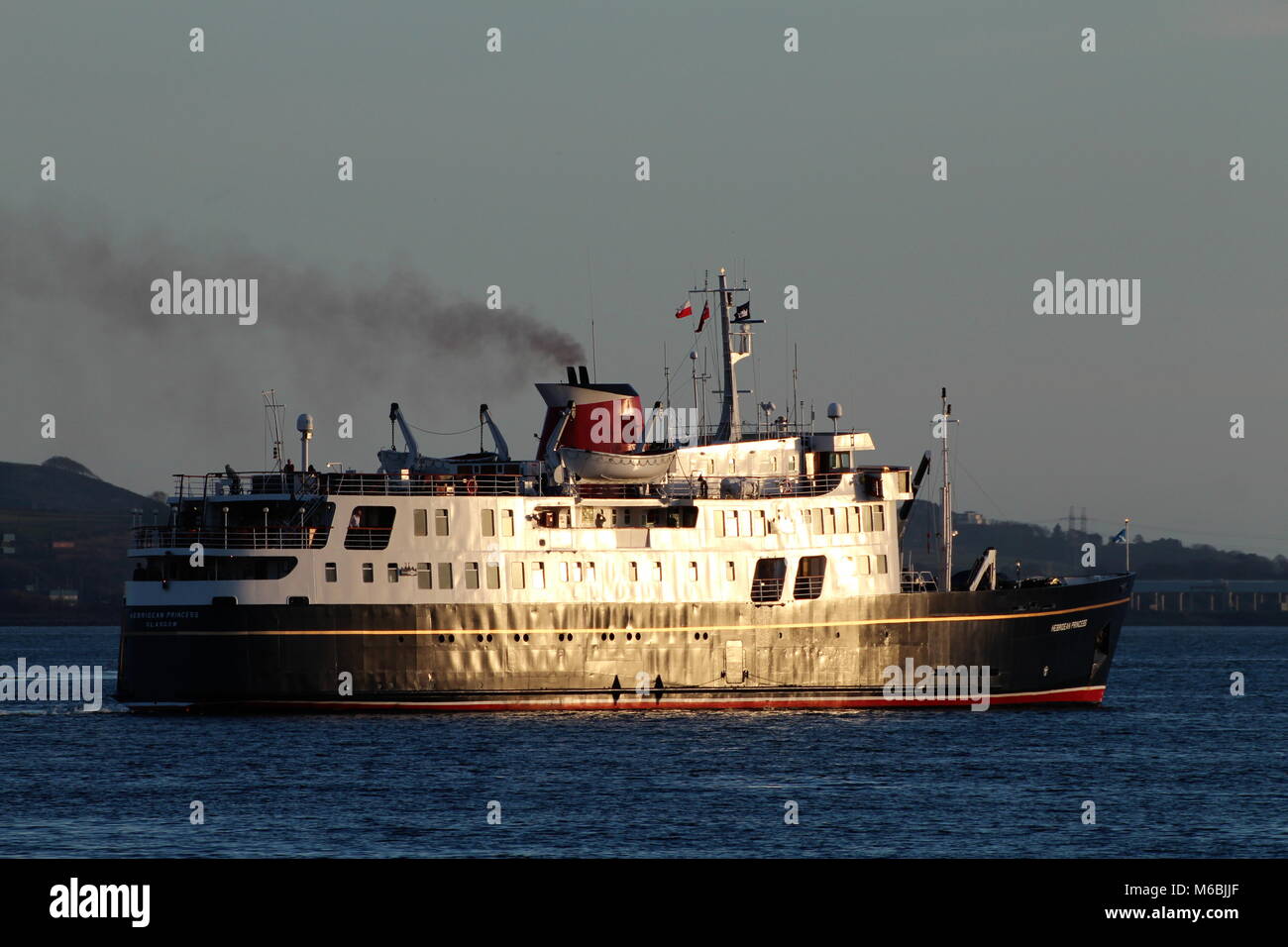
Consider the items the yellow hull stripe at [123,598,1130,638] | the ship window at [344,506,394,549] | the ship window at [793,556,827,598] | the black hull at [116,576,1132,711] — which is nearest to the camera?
the yellow hull stripe at [123,598,1130,638]

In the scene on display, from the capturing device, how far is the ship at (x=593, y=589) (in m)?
47.2

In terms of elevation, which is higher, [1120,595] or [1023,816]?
[1120,595]

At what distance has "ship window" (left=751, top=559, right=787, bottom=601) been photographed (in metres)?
53.1

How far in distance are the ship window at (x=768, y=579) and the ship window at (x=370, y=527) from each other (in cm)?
1157

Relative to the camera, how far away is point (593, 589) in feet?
168

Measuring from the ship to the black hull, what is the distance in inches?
2.6

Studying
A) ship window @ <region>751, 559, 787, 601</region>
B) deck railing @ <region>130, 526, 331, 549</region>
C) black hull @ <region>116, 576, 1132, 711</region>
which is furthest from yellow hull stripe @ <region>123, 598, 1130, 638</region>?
deck railing @ <region>130, 526, 331, 549</region>

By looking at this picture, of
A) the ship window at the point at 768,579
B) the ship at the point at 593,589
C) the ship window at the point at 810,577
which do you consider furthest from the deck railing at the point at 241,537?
the ship window at the point at 810,577

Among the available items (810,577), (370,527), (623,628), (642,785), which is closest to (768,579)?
(810,577)

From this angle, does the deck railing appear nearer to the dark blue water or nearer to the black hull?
the black hull
